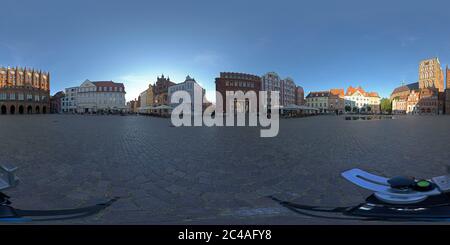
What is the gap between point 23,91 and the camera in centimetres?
7681

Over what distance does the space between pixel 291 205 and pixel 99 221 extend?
199 cm

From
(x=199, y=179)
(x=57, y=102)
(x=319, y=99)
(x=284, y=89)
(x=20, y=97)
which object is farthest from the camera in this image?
(x=57, y=102)

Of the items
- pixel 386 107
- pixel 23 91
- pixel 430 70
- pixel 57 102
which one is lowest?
pixel 386 107

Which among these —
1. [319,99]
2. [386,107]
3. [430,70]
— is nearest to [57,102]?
[319,99]

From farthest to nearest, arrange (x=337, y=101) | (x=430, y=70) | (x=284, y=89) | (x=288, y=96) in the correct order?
(x=337, y=101)
(x=288, y=96)
(x=284, y=89)
(x=430, y=70)

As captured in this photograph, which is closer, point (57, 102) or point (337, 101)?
point (337, 101)

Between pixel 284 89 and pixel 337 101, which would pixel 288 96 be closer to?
pixel 284 89

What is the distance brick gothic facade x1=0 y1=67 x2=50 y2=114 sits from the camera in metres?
72.4

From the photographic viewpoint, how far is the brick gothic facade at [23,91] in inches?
2852

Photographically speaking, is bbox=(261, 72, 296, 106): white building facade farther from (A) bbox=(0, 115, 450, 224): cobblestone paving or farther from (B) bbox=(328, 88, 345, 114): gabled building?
(B) bbox=(328, 88, 345, 114): gabled building

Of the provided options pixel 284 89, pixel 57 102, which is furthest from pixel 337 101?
pixel 57 102

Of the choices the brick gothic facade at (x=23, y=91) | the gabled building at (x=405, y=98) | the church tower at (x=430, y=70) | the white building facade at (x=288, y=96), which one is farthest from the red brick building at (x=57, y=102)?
the church tower at (x=430, y=70)

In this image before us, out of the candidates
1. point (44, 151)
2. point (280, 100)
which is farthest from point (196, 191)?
point (280, 100)

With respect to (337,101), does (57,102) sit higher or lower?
higher
